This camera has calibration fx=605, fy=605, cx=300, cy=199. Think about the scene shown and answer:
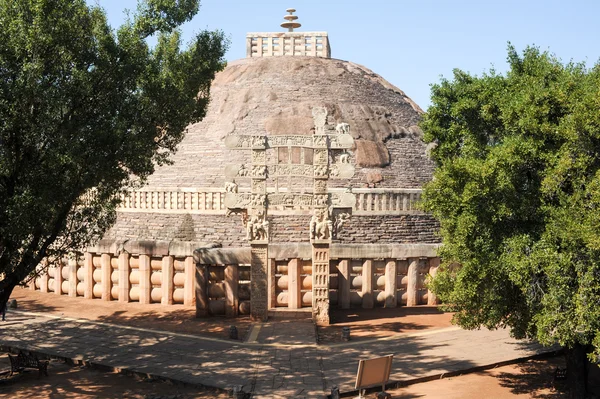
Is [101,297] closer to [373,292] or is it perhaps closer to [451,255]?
[373,292]

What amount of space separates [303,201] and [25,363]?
25.6ft

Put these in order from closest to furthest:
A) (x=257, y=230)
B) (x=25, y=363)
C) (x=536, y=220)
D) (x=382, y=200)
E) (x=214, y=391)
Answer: (x=536, y=220) → (x=214, y=391) → (x=25, y=363) → (x=257, y=230) → (x=382, y=200)

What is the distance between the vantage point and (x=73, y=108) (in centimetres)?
1107

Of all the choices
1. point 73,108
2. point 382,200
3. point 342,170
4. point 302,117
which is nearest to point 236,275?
point 342,170

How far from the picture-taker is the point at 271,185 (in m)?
31.8

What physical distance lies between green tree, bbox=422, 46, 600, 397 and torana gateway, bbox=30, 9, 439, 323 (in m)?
6.00

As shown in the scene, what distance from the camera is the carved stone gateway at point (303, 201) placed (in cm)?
1598

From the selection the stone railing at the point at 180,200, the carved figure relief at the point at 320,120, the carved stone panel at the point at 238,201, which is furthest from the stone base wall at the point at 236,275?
the stone railing at the point at 180,200

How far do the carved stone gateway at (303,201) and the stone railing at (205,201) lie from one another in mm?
11097

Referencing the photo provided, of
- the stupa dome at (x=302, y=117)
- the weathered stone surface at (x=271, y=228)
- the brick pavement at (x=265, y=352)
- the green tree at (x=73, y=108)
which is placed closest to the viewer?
the green tree at (x=73, y=108)

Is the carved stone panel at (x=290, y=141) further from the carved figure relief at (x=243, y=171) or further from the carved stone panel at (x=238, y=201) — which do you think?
the carved stone panel at (x=238, y=201)

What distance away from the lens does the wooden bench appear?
11516 millimetres

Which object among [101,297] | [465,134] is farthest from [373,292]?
[101,297]

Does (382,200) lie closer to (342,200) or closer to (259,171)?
(342,200)
